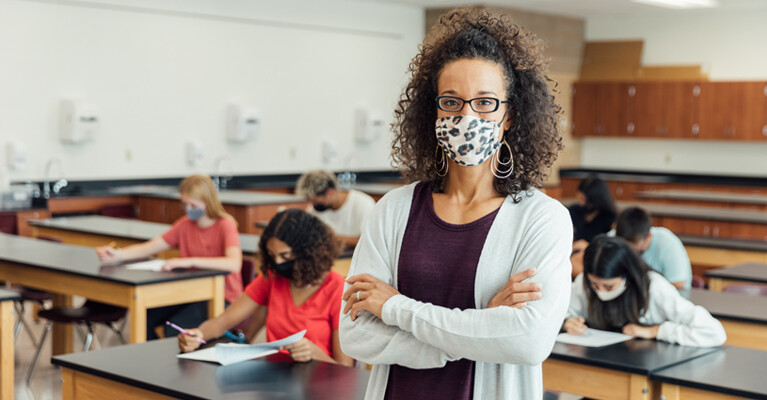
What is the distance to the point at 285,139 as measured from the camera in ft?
33.2

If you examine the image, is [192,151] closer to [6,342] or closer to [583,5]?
[583,5]

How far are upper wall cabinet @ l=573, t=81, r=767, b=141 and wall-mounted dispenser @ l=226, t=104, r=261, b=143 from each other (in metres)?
5.09

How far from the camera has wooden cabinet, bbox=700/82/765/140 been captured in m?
11.0

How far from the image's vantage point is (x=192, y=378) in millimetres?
2441

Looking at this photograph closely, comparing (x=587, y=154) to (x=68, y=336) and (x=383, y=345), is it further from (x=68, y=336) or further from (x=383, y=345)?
(x=383, y=345)

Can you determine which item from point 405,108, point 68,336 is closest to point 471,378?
point 405,108

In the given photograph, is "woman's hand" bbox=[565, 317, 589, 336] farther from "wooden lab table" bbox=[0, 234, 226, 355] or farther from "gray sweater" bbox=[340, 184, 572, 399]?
"wooden lab table" bbox=[0, 234, 226, 355]

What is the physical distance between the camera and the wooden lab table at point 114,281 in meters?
4.02

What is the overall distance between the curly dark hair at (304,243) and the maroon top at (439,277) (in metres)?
1.48

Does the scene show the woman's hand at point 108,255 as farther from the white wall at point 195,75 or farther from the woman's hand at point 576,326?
the white wall at point 195,75

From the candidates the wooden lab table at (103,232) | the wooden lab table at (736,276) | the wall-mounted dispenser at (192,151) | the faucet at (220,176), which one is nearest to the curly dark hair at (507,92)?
the wooden lab table at (736,276)

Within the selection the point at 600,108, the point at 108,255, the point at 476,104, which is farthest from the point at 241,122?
the point at 476,104

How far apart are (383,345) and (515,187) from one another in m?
0.36

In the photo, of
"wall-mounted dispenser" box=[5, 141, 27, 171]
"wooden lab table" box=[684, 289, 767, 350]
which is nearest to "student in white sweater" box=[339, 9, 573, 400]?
"wooden lab table" box=[684, 289, 767, 350]
